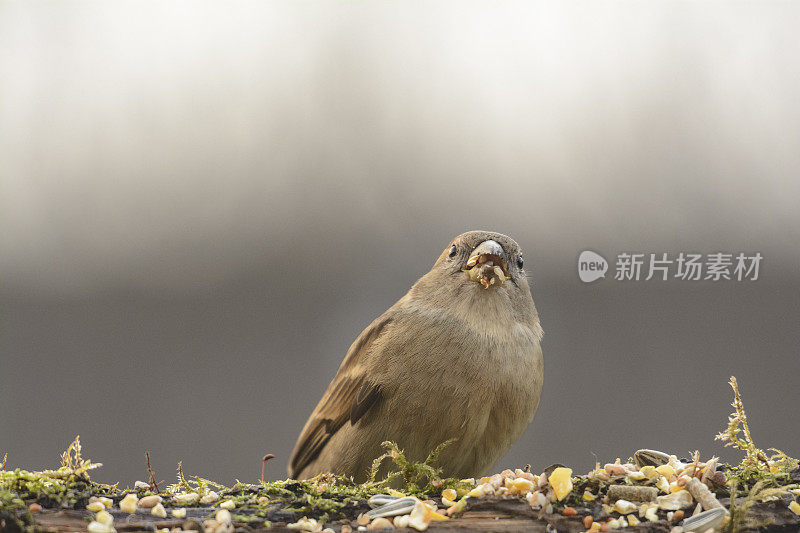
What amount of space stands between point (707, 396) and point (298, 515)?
2.22m

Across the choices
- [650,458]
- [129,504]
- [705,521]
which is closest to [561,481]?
[705,521]

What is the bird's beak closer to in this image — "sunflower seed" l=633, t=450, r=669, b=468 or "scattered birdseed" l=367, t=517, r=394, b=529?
"sunflower seed" l=633, t=450, r=669, b=468

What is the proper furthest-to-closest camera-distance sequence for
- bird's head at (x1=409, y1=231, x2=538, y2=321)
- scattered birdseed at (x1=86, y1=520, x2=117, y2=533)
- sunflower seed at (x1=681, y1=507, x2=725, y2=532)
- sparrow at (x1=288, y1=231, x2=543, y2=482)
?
bird's head at (x1=409, y1=231, x2=538, y2=321) < sparrow at (x1=288, y1=231, x2=543, y2=482) < sunflower seed at (x1=681, y1=507, x2=725, y2=532) < scattered birdseed at (x1=86, y1=520, x2=117, y2=533)

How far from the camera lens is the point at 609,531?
5.82 ft

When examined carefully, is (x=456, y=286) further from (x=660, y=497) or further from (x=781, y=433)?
(x=781, y=433)

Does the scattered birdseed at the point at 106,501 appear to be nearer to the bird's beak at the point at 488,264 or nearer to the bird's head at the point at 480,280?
the bird's head at the point at 480,280

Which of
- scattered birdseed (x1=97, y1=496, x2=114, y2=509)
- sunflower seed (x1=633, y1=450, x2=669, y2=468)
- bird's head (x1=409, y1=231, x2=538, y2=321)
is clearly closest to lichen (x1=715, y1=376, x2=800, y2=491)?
sunflower seed (x1=633, y1=450, x2=669, y2=468)

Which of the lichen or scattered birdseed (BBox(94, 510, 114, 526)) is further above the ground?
the lichen

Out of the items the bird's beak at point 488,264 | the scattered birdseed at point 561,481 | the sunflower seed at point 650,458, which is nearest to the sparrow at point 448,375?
the bird's beak at point 488,264

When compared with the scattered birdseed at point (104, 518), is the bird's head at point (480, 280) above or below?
above

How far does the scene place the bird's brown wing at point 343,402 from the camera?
2.60 metres

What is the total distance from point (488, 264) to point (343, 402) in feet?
2.65

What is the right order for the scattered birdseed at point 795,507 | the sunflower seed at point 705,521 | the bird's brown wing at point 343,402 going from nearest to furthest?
the sunflower seed at point 705,521 → the scattered birdseed at point 795,507 → the bird's brown wing at point 343,402

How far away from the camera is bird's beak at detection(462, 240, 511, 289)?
2.69 m
